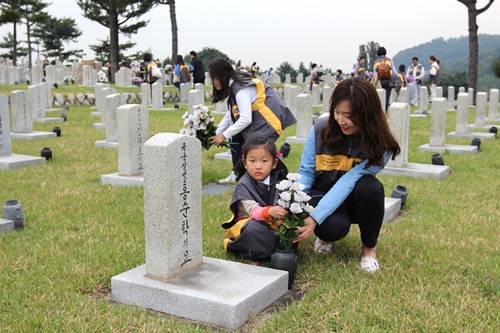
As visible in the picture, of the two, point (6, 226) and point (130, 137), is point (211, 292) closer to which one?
point (6, 226)

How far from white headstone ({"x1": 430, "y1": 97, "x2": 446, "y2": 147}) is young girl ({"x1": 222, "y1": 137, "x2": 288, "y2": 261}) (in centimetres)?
623

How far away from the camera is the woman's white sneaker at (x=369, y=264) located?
3.93m

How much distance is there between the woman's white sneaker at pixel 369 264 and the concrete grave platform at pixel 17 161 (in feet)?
18.7

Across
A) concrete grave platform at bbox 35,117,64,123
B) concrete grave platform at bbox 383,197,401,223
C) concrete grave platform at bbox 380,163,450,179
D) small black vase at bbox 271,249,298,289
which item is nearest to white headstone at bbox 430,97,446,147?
concrete grave platform at bbox 380,163,450,179

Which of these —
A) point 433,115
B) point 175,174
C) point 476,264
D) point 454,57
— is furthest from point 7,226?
point 454,57

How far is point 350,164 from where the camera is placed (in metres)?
4.05

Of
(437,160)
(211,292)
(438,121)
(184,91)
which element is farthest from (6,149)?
(184,91)

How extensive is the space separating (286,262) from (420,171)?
14.9 ft

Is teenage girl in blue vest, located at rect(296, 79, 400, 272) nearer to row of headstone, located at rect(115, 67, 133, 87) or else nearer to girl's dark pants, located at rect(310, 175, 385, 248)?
girl's dark pants, located at rect(310, 175, 385, 248)

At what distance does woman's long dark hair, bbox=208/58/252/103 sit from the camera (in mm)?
5941

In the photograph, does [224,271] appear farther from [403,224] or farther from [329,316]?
[403,224]

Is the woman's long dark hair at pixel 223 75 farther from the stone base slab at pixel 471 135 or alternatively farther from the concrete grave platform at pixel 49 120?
the concrete grave platform at pixel 49 120

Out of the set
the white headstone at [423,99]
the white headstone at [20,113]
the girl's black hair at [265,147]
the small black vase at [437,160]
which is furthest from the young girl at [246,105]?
the white headstone at [423,99]

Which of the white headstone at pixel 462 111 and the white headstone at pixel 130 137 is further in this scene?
the white headstone at pixel 462 111
